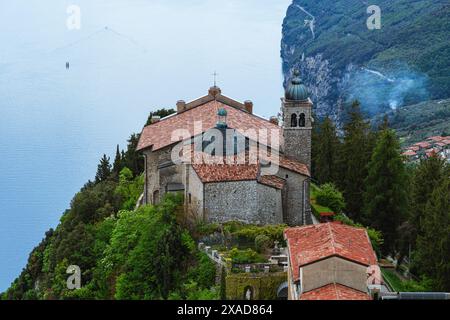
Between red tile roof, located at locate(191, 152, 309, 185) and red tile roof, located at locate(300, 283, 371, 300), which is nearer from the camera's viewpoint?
red tile roof, located at locate(300, 283, 371, 300)

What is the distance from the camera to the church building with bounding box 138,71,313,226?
35.9 meters

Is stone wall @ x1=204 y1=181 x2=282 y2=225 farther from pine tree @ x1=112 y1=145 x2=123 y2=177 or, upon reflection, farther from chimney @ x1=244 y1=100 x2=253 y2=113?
pine tree @ x1=112 y1=145 x2=123 y2=177

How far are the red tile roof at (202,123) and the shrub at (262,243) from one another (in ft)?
21.0

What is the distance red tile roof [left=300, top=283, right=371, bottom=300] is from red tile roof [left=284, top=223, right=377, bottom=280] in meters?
0.92

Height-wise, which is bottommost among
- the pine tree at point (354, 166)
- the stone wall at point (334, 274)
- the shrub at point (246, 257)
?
the stone wall at point (334, 274)

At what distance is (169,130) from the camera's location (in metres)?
41.9

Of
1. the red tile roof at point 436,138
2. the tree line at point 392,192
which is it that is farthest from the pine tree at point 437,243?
the red tile roof at point 436,138

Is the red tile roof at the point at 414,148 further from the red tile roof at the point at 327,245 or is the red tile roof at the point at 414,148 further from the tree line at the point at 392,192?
the red tile roof at the point at 327,245

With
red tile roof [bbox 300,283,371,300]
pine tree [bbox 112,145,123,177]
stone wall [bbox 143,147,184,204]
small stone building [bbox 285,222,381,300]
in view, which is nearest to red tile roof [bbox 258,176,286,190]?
stone wall [bbox 143,147,184,204]

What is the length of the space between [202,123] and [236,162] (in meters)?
4.09

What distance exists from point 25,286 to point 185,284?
18191 millimetres

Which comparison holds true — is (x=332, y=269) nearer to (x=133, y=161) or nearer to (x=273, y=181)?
(x=273, y=181)

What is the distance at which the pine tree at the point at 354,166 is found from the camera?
46.8 metres
